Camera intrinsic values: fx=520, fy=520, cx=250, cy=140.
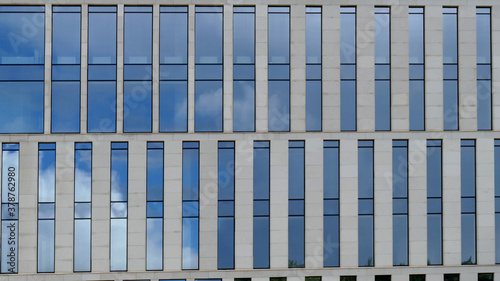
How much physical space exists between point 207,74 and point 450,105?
12.0 metres

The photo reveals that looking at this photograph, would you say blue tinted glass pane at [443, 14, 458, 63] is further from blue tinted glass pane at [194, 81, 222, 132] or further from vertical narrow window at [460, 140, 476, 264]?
blue tinted glass pane at [194, 81, 222, 132]

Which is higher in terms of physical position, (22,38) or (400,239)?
(22,38)

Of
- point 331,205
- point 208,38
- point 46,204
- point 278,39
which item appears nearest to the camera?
point 46,204

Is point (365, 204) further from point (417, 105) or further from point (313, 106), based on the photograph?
point (417, 105)

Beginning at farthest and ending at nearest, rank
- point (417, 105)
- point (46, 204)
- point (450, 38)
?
point (450, 38), point (417, 105), point (46, 204)

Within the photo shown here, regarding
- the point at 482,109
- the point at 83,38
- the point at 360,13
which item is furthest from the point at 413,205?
the point at 83,38

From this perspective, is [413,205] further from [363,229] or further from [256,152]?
[256,152]

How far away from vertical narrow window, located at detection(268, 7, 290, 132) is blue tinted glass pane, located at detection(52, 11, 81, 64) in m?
9.28

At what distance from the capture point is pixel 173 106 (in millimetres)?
25000

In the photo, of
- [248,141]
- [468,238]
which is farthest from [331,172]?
[468,238]

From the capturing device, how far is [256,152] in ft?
81.9

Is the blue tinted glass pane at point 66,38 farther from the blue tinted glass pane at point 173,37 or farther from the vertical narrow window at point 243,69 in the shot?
the vertical narrow window at point 243,69

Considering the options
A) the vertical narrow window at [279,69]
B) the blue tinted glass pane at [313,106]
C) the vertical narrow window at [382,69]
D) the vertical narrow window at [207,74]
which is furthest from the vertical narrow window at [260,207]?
the vertical narrow window at [382,69]

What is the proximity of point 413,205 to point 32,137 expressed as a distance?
18.4 meters
